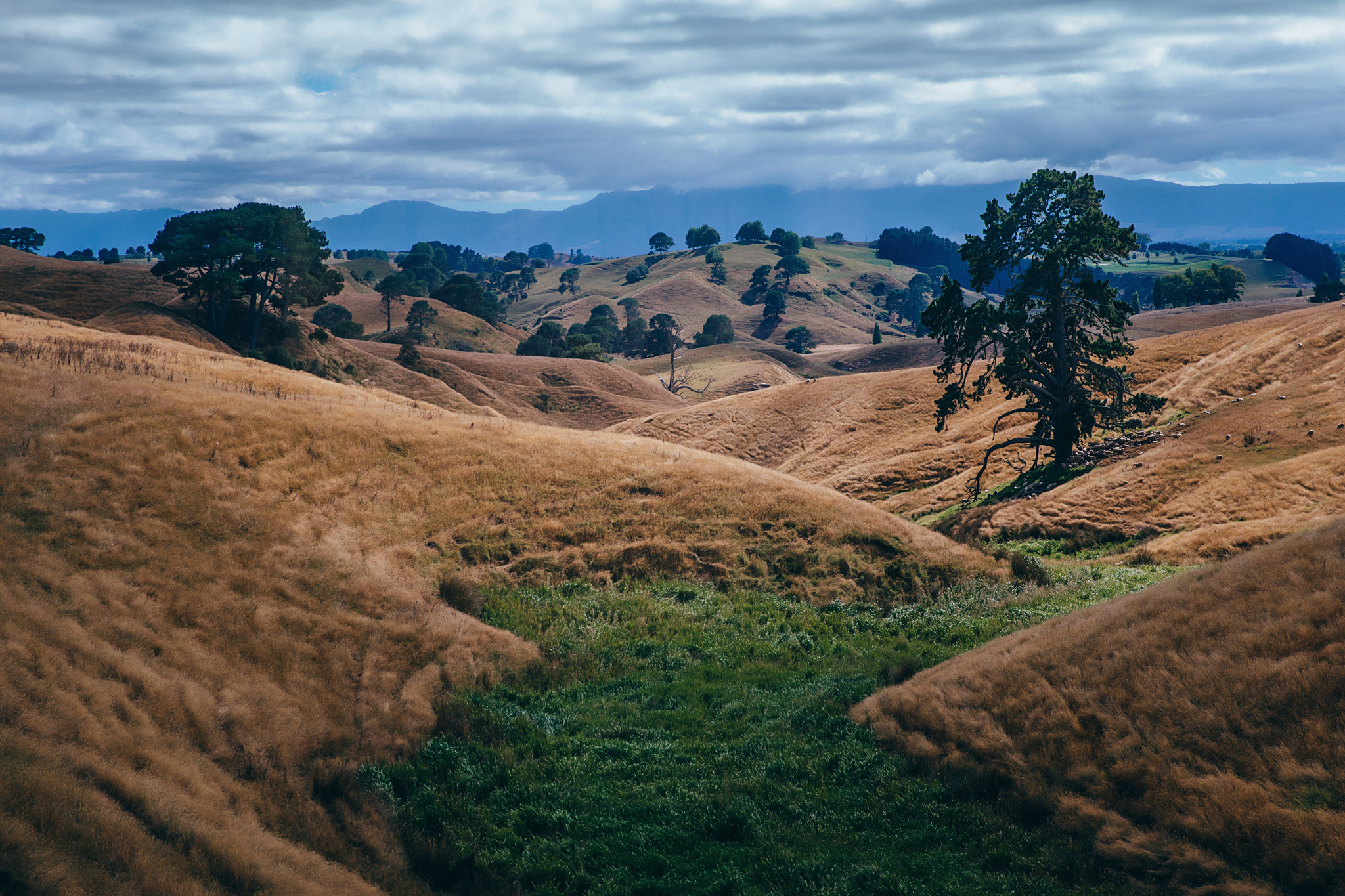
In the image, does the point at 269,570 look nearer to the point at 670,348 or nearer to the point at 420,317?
the point at 420,317

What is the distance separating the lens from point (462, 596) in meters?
19.6

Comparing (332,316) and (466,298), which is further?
(466,298)

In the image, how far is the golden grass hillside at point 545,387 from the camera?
316 ft

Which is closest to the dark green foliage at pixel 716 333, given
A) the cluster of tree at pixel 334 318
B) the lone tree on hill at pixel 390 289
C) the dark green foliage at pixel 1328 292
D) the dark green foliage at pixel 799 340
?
the dark green foliage at pixel 799 340

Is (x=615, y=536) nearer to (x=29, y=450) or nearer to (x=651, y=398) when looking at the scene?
(x=29, y=450)

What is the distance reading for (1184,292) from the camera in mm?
146250

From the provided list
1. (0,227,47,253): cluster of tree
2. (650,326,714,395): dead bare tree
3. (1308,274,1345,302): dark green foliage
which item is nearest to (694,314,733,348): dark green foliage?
(650,326,714,395): dead bare tree

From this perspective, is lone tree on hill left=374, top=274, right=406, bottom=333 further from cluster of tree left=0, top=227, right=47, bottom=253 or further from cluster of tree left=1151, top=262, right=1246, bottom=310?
cluster of tree left=1151, top=262, right=1246, bottom=310

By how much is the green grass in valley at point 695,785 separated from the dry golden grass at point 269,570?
108cm

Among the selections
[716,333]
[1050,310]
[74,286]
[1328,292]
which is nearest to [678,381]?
[716,333]

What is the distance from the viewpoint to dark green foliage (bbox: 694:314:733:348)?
173750 millimetres

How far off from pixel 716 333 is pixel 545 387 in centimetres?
7962

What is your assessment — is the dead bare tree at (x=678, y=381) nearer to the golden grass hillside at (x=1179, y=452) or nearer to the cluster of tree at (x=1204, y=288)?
the golden grass hillside at (x=1179, y=452)

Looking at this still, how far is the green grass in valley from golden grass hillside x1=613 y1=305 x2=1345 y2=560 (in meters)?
15.0
